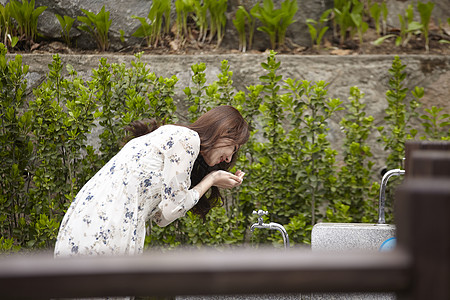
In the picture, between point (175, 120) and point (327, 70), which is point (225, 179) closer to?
point (175, 120)

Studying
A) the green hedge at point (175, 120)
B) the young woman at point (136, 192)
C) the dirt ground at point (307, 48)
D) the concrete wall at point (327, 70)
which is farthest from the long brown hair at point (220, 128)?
the dirt ground at point (307, 48)

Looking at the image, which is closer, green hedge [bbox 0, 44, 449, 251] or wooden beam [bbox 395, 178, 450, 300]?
wooden beam [bbox 395, 178, 450, 300]

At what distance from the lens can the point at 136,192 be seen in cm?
192

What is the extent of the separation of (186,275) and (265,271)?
0.08 meters

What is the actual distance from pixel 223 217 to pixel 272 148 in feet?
1.61

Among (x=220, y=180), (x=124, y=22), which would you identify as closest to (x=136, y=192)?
(x=220, y=180)

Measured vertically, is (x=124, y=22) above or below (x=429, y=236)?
above

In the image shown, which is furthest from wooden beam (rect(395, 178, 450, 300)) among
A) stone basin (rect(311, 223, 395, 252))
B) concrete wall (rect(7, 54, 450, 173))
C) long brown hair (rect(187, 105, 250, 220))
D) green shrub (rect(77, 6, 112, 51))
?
green shrub (rect(77, 6, 112, 51))

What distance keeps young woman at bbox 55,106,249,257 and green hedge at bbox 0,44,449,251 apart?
0.99 meters

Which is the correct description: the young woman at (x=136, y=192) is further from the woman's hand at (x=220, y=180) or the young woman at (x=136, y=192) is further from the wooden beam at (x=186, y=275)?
the wooden beam at (x=186, y=275)

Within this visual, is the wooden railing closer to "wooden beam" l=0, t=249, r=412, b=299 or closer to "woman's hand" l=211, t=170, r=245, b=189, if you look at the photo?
"wooden beam" l=0, t=249, r=412, b=299

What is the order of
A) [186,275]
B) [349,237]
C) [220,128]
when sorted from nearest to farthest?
[186,275] → [220,128] → [349,237]

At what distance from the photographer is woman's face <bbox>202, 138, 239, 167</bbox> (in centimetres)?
205

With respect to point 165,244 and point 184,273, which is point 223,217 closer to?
point 165,244
